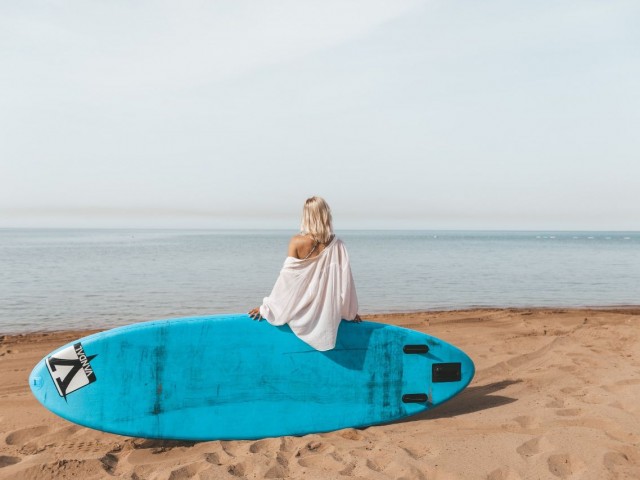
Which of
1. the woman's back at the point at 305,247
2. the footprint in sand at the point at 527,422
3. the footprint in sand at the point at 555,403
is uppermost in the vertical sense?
the woman's back at the point at 305,247

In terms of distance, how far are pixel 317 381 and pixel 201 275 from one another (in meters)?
15.6

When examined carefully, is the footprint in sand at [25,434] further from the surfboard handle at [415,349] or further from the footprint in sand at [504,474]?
the footprint in sand at [504,474]

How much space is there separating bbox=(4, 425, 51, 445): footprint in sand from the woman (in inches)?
77.2

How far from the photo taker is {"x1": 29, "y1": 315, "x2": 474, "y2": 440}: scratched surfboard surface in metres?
3.65

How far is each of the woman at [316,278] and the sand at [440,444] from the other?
2.62 feet

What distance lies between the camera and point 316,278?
143 inches

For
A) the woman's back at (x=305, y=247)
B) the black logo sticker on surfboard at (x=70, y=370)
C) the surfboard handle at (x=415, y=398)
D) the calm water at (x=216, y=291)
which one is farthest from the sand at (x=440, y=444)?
the calm water at (x=216, y=291)

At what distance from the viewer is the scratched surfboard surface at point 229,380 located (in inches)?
144

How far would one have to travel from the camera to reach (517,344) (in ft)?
21.6

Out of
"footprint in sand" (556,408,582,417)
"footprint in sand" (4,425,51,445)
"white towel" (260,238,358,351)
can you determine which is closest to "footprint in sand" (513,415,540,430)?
"footprint in sand" (556,408,582,417)

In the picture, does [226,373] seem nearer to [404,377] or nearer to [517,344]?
[404,377]

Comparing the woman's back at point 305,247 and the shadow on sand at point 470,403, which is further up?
the woman's back at point 305,247

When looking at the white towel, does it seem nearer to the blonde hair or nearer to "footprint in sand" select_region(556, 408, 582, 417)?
the blonde hair

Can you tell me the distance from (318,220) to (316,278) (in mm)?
400
